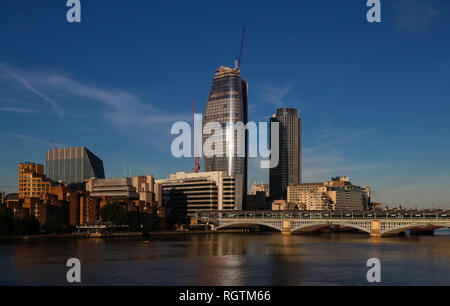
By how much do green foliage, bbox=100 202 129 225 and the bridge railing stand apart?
42.6 metres

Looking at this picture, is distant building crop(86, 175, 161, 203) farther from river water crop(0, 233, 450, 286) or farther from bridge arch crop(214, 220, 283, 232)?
river water crop(0, 233, 450, 286)

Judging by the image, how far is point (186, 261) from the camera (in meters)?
73.3

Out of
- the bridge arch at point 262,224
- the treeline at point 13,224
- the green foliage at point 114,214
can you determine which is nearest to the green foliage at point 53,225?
the treeline at point 13,224

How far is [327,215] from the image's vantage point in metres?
172

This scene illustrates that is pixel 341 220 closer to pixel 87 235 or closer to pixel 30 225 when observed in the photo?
pixel 87 235

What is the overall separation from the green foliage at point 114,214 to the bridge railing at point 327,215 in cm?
4264

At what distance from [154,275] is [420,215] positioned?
102 m

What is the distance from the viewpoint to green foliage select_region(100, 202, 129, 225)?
142500mm

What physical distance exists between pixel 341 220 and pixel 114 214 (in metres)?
59.2

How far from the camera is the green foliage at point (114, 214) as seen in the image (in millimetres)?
142500

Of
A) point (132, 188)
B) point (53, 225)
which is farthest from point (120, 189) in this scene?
point (53, 225)

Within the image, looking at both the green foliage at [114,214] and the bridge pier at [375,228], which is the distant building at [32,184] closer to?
the green foliage at [114,214]
